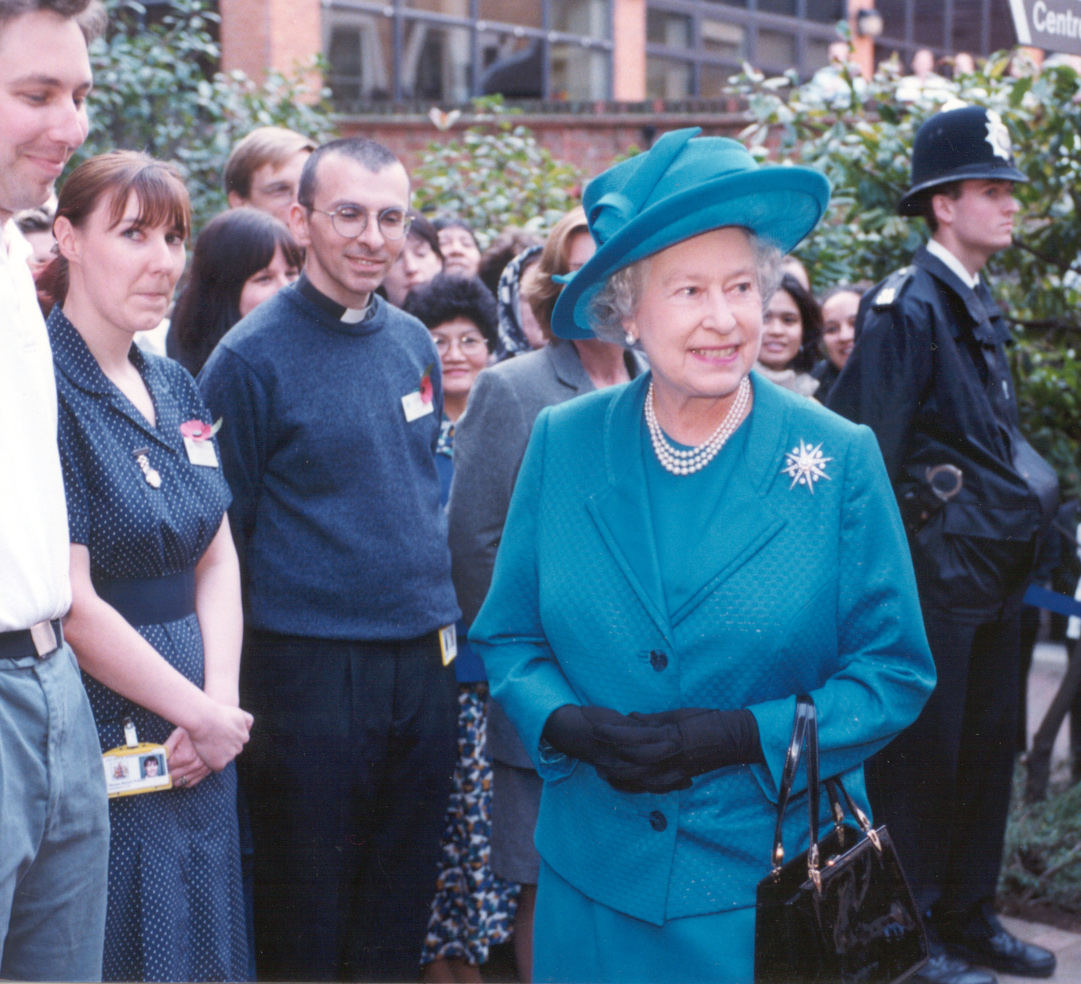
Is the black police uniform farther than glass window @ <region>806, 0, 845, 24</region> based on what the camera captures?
No

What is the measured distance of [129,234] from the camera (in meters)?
2.80

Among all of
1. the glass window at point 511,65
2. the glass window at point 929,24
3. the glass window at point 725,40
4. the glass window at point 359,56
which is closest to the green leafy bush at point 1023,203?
the glass window at point 359,56

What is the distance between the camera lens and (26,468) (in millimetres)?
2023

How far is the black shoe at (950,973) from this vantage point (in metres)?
3.83

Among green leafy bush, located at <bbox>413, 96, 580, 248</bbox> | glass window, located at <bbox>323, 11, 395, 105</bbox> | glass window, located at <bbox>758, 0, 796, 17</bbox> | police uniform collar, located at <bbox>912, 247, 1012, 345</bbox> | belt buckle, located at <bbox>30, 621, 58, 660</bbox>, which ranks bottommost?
belt buckle, located at <bbox>30, 621, 58, 660</bbox>

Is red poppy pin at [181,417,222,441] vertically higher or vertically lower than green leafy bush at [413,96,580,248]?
lower

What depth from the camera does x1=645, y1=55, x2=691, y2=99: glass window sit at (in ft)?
55.9

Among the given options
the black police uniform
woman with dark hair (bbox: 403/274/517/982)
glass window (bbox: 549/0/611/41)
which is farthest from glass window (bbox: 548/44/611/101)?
woman with dark hair (bbox: 403/274/517/982)

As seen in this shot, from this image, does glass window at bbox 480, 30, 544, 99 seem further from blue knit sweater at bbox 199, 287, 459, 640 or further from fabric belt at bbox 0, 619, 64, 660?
fabric belt at bbox 0, 619, 64, 660

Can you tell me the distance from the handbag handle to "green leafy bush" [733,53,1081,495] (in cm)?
335

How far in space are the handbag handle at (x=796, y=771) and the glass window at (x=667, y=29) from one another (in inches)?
636

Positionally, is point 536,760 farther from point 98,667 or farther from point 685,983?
point 98,667

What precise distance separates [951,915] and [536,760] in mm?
2447

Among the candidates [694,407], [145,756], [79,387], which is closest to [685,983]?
[694,407]
